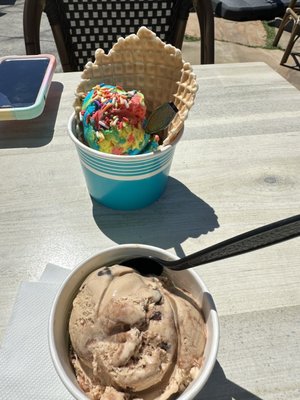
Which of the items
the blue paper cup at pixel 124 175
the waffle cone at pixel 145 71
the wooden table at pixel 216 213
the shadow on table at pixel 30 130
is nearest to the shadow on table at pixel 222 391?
the wooden table at pixel 216 213

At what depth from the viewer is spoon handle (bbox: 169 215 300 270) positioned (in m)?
0.36

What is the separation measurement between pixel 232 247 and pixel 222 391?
0.25 m

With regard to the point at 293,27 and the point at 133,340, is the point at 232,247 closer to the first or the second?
the point at 133,340

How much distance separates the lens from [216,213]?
0.80m

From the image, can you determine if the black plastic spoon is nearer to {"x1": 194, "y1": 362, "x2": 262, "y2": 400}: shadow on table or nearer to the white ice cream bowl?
the white ice cream bowl

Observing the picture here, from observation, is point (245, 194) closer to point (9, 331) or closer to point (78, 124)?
point (78, 124)

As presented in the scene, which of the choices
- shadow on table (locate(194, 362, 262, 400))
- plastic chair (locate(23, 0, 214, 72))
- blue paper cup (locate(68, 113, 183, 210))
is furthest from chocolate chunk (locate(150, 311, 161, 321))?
plastic chair (locate(23, 0, 214, 72))

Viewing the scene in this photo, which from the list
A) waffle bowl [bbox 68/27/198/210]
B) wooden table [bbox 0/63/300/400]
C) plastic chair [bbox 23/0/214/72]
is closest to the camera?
wooden table [bbox 0/63/300/400]

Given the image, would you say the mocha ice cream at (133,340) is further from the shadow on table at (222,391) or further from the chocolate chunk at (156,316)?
the shadow on table at (222,391)

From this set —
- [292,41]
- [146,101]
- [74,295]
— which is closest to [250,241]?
[74,295]

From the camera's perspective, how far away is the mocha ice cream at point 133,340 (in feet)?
1.49

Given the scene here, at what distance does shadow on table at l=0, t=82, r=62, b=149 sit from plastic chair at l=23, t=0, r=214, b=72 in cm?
51

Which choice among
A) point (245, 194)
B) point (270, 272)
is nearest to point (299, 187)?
point (245, 194)

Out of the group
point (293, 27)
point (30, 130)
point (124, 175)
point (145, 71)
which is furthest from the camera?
point (293, 27)
